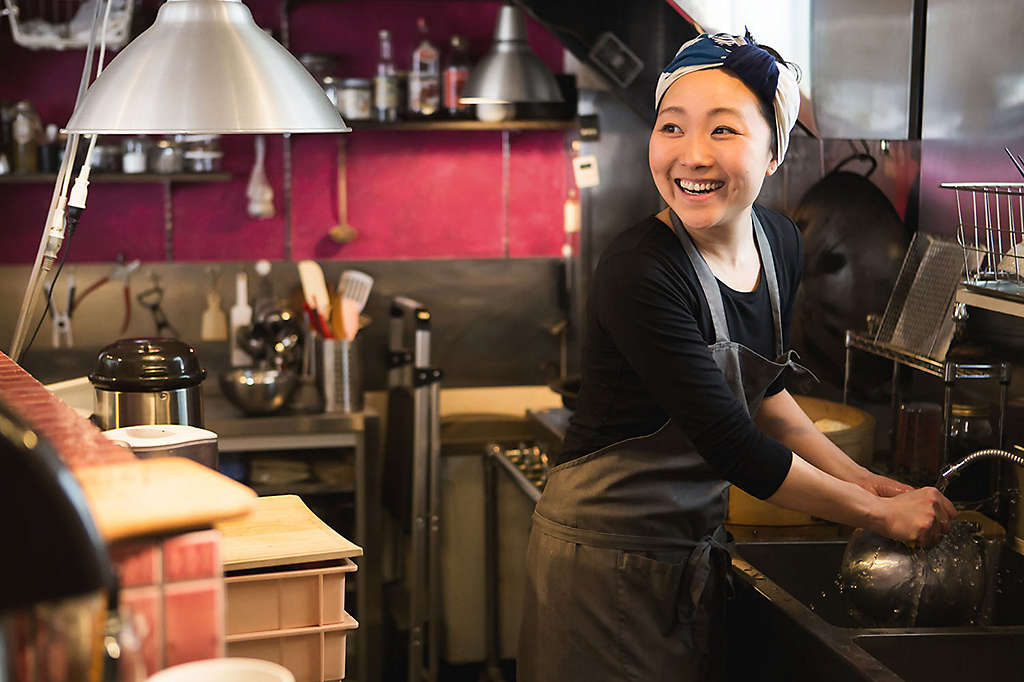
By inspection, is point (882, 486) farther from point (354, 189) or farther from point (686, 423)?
point (354, 189)

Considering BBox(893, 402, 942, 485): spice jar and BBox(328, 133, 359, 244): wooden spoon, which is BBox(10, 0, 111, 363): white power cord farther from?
BBox(328, 133, 359, 244): wooden spoon

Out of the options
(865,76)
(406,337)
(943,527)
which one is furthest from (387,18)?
(943,527)

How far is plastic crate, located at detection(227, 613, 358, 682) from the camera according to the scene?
Result: 1.55 metres

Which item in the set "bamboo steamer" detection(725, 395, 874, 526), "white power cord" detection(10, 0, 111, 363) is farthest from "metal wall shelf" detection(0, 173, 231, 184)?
"bamboo steamer" detection(725, 395, 874, 526)

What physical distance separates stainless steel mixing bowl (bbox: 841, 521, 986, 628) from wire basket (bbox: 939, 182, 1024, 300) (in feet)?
1.39

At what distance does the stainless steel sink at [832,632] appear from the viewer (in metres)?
1.76

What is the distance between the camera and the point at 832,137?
2592 millimetres

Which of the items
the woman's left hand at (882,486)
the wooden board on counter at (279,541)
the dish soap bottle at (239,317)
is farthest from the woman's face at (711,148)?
the dish soap bottle at (239,317)

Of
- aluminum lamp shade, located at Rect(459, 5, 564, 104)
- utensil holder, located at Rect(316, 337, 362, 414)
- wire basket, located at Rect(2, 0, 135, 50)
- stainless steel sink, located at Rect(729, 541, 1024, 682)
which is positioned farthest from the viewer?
wire basket, located at Rect(2, 0, 135, 50)

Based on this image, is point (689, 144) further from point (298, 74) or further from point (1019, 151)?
point (1019, 151)

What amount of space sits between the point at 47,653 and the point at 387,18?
4.10 m

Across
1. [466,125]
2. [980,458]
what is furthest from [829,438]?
[466,125]

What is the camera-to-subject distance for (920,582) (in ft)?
5.93

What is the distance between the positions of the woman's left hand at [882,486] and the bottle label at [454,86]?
9.29 feet
